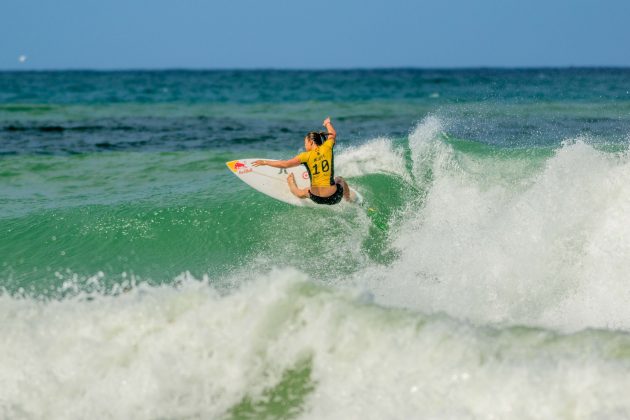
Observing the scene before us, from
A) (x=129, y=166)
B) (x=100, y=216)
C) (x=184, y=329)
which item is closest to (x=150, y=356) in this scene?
(x=184, y=329)

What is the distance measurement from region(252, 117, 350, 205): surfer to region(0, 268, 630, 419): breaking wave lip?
419 centimetres

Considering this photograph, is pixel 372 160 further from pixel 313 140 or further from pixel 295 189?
pixel 313 140

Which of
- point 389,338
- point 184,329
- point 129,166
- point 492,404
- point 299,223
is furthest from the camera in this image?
→ point 129,166

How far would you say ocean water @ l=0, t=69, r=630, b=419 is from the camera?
17.6 feet

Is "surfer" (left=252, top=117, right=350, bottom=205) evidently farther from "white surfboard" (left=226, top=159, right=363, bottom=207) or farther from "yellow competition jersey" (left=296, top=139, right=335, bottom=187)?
"white surfboard" (left=226, top=159, right=363, bottom=207)

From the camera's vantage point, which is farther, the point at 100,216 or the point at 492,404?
the point at 100,216

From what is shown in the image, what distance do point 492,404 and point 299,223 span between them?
223 inches

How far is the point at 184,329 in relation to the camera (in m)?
6.02

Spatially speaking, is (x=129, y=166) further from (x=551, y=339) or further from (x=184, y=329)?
(x=551, y=339)

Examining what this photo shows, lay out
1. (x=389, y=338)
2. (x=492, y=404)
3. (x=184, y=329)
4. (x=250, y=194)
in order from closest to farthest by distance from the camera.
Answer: (x=492, y=404) → (x=389, y=338) → (x=184, y=329) → (x=250, y=194)

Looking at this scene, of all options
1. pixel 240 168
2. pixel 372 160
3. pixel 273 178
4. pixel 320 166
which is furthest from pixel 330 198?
pixel 372 160

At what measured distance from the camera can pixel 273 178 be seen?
11023mm

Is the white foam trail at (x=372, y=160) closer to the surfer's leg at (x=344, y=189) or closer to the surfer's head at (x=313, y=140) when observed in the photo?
the surfer's leg at (x=344, y=189)

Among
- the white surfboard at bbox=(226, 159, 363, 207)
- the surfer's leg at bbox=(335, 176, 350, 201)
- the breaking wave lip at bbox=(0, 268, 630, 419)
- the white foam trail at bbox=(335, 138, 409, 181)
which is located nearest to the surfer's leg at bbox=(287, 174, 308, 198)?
the white surfboard at bbox=(226, 159, 363, 207)
